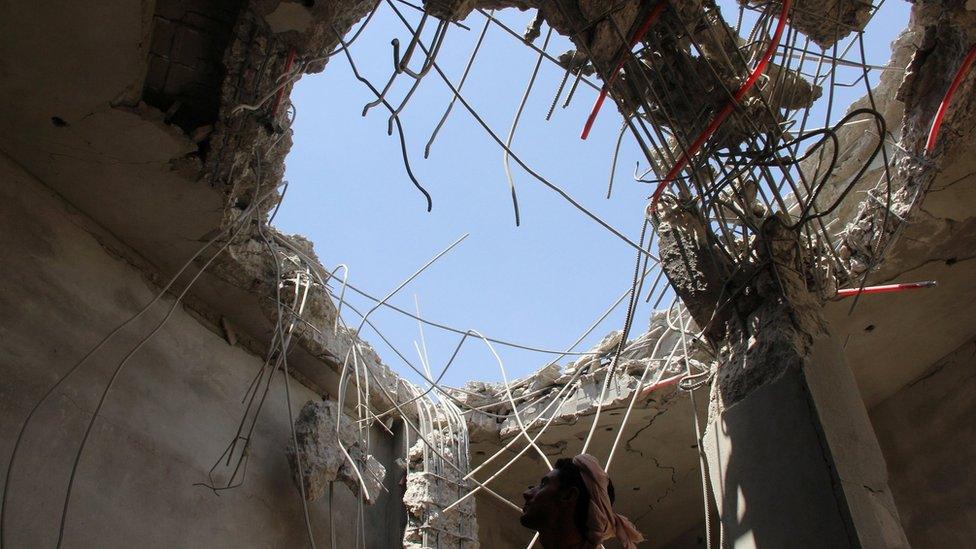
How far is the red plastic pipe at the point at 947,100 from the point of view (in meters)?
3.41

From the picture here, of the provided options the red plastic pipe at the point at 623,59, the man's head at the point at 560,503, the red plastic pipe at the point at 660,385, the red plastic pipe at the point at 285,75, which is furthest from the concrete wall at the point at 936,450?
the red plastic pipe at the point at 285,75

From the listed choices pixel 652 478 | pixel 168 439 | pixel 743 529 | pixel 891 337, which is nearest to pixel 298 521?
pixel 168 439

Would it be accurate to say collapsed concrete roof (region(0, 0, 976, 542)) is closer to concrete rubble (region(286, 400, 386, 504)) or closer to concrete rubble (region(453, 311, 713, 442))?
concrete rubble (region(453, 311, 713, 442))

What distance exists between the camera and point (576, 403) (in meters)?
4.90

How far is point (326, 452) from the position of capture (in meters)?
3.96

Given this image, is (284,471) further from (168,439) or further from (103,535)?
(103,535)

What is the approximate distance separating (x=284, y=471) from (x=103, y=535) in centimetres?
109

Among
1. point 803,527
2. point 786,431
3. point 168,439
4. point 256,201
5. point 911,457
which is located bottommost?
point 803,527

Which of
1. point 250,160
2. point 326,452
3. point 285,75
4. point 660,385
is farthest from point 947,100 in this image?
point 326,452

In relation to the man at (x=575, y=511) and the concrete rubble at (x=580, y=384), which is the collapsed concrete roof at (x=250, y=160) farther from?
the man at (x=575, y=511)

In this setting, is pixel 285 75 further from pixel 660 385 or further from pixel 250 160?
pixel 660 385

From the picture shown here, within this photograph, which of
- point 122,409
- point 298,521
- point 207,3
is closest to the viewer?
Answer: point 207,3

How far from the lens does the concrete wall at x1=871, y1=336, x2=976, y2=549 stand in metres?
4.62

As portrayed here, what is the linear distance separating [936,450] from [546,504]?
10.9 ft
